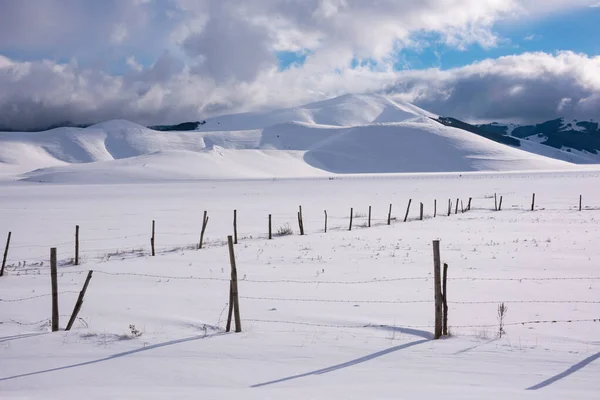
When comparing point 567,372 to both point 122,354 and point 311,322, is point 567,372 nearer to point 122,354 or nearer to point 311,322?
point 311,322

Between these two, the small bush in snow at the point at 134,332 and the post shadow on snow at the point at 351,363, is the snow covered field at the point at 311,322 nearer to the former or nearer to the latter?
the post shadow on snow at the point at 351,363

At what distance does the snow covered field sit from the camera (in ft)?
23.9

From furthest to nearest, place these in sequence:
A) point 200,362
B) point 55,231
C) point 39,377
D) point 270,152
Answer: point 270,152, point 55,231, point 200,362, point 39,377

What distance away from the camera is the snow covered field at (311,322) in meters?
7.27

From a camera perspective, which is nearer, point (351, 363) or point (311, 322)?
point (351, 363)

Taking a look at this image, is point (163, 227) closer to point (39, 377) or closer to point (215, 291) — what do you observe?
point (215, 291)

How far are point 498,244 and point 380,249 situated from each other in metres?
4.74

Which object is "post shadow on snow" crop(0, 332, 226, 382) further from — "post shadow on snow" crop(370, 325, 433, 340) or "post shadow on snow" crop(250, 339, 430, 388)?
"post shadow on snow" crop(370, 325, 433, 340)

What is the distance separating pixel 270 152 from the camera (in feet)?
598

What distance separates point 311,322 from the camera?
35.2 feet

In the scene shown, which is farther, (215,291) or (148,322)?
(215,291)

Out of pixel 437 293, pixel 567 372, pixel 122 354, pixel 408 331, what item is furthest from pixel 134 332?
pixel 567 372

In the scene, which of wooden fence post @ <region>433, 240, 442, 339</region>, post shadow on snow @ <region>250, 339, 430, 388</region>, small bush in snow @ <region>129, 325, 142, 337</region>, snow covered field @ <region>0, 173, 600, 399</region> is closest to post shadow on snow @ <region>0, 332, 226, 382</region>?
snow covered field @ <region>0, 173, 600, 399</region>

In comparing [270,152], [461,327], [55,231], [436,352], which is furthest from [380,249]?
[270,152]
